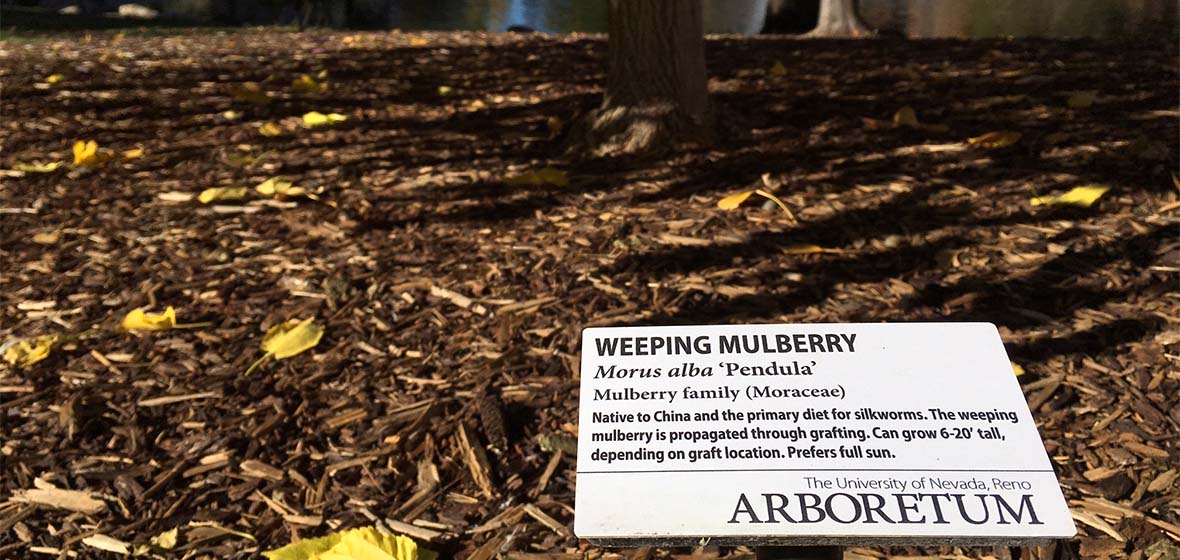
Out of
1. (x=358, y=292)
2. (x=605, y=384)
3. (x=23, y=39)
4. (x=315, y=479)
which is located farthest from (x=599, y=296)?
(x=23, y=39)

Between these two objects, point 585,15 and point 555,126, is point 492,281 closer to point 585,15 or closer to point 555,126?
point 555,126

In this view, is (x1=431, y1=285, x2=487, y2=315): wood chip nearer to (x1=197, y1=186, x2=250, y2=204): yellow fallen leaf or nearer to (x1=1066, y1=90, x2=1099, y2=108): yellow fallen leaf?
(x1=197, y1=186, x2=250, y2=204): yellow fallen leaf

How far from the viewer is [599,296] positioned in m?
3.04

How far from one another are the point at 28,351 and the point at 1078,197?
360 centimetres

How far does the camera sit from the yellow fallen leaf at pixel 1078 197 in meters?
3.36

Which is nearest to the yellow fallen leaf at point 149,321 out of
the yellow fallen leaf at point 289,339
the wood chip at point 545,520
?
the yellow fallen leaf at point 289,339

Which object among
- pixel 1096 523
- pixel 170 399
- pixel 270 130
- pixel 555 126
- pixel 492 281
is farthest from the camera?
pixel 270 130

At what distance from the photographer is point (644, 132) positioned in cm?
432

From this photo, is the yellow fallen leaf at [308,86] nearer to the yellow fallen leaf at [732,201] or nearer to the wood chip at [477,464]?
the yellow fallen leaf at [732,201]

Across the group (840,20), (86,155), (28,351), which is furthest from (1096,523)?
(840,20)

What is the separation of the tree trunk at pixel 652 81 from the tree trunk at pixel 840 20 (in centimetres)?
655

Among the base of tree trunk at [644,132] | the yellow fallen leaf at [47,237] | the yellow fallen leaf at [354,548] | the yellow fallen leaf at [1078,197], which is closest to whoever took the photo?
the yellow fallen leaf at [354,548]

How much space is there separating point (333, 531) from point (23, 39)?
941cm

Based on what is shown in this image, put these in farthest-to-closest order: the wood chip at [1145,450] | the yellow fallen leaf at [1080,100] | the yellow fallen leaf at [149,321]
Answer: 1. the yellow fallen leaf at [1080,100]
2. the yellow fallen leaf at [149,321]
3. the wood chip at [1145,450]
